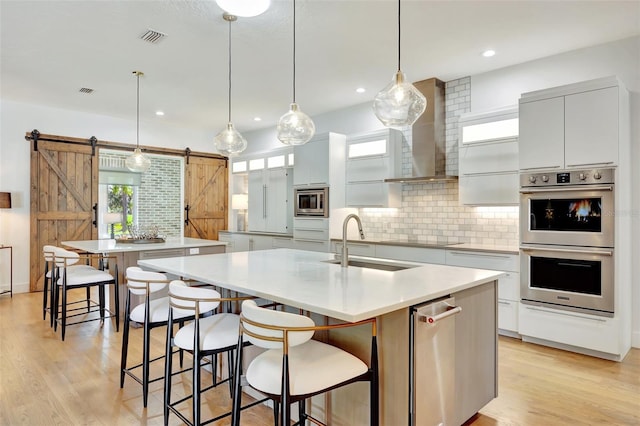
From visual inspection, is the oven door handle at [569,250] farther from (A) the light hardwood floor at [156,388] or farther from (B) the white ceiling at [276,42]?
(B) the white ceiling at [276,42]

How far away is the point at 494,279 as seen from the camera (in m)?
2.32

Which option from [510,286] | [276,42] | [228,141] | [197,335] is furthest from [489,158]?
[197,335]

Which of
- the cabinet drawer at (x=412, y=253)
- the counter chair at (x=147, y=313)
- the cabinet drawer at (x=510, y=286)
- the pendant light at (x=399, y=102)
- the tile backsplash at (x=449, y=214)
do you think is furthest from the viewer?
the tile backsplash at (x=449, y=214)

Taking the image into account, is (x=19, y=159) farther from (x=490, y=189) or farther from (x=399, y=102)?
(x=490, y=189)

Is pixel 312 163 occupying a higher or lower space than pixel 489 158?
higher

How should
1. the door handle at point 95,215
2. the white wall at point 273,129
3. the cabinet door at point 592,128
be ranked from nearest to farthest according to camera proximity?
the cabinet door at point 592,128 → the white wall at point 273,129 → the door handle at point 95,215

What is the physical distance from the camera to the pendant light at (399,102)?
2.29 meters

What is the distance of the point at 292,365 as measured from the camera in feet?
5.46

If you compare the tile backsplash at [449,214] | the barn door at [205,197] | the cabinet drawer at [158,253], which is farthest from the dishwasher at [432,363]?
the barn door at [205,197]

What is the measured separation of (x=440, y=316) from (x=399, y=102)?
Answer: 49.1 inches

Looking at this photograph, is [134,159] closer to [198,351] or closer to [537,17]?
[198,351]

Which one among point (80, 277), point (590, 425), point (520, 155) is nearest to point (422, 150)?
point (520, 155)

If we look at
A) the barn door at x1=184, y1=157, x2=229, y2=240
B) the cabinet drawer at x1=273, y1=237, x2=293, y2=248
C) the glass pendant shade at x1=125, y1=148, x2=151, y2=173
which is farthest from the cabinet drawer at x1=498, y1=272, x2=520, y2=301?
the barn door at x1=184, y1=157, x2=229, y2=240

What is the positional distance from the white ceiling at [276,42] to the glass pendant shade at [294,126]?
2.96ft
